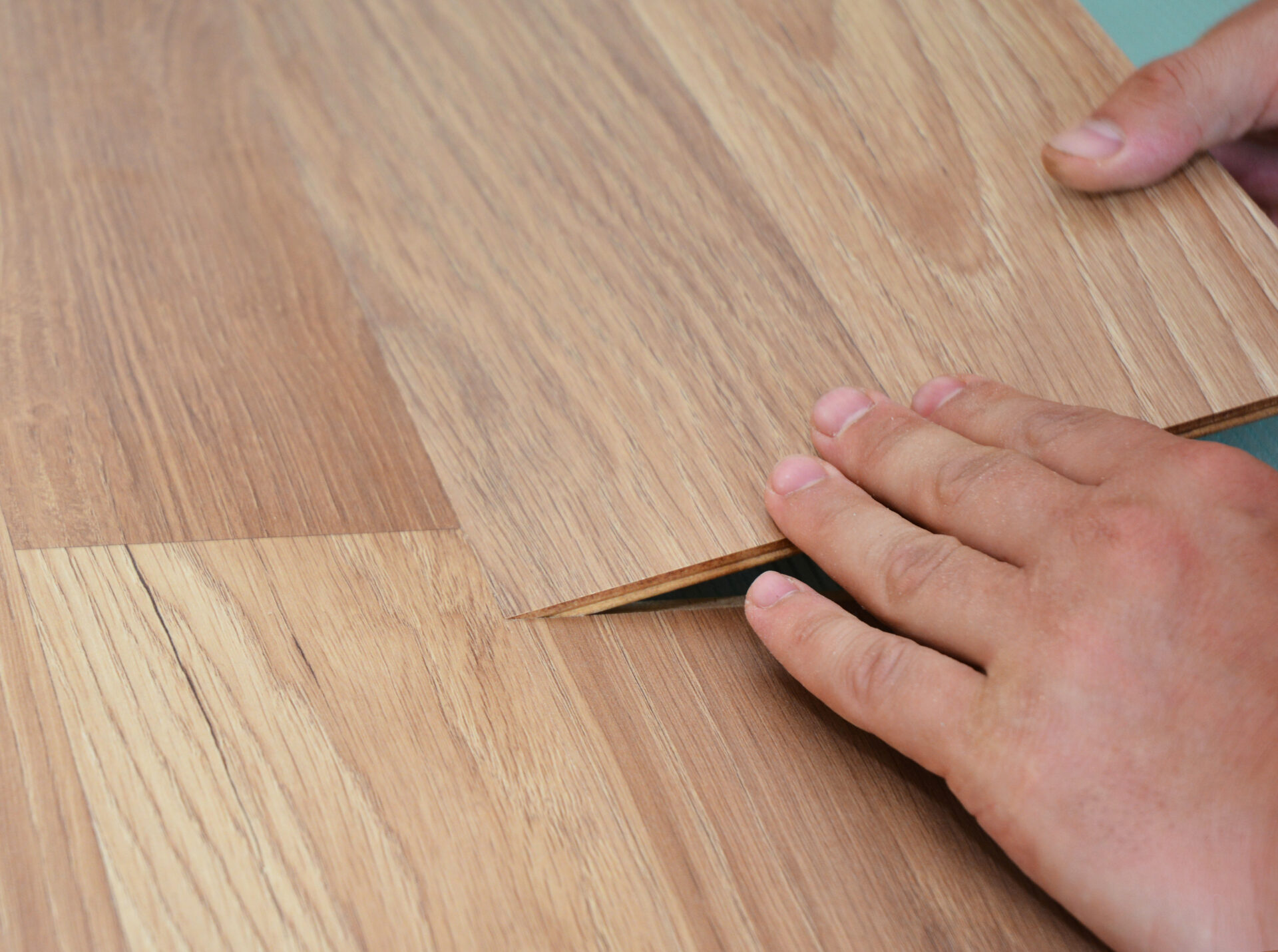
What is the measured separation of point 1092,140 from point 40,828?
1.93 ft

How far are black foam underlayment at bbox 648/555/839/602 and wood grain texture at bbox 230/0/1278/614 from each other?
0.45 ft

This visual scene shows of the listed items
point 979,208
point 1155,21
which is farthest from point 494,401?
point 1155,21

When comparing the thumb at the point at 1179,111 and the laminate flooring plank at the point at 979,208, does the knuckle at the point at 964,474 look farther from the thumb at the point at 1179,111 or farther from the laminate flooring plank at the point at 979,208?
the thumb at the point at 1179,111

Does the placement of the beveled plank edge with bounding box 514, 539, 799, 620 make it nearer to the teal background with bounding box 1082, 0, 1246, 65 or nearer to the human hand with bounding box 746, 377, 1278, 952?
the human hand with bounding box 746, 377, 1278, 952

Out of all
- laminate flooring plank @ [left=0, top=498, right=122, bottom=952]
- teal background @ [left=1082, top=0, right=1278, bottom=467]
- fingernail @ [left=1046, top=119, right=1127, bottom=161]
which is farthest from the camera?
teal background @ [left=1082, top=0, right=1278, bottom=467]

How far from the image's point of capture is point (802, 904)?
0.38 metres

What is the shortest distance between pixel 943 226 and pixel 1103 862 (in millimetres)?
336

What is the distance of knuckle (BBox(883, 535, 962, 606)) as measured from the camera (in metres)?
0.44

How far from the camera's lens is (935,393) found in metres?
0.51

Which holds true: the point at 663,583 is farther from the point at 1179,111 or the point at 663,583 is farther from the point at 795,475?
the point at 1179,111

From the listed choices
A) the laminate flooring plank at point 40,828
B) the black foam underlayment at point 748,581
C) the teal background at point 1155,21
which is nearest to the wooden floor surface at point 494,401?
the laminate flooring plank at point 40,828

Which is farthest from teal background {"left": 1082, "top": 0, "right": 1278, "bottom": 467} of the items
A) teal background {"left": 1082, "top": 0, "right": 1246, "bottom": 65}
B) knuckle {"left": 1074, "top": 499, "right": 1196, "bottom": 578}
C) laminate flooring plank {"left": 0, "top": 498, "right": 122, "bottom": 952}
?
laminate flooring plank {"left": 0, "top": 498, "right": 122, "bottom": 952}

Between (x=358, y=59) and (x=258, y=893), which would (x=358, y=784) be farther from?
(x=358, y=59)

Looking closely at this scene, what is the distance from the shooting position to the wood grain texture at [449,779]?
0.34 m
